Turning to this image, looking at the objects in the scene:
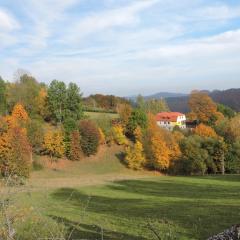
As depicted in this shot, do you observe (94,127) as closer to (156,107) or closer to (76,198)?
(76,198)

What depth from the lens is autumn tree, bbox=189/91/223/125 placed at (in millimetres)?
104231

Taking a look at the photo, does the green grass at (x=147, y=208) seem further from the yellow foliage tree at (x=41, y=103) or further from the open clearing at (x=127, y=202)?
the yellow foliage tree at (x=41, y=103)

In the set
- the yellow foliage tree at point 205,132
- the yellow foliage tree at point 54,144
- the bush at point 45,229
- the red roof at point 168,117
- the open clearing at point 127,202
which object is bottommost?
the open clearing at point 127,202

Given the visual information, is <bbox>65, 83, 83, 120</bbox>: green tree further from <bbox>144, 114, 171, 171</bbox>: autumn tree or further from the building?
the building

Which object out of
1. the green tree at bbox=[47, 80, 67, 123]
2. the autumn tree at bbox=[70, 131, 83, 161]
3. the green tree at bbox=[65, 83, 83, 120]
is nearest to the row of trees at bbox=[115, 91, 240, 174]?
the autumn tree at bbox=[70, 131, 83, 161]

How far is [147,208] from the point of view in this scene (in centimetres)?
3584

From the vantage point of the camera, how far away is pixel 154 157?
78062 mm

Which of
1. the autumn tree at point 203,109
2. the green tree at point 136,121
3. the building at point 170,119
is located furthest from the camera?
the building at point 170,119

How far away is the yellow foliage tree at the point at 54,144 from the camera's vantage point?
77562 mm


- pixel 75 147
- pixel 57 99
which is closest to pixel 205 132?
pixel 75 147

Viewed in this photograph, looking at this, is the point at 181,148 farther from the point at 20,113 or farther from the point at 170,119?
the point at 170,119

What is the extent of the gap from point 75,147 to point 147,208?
1740 inches

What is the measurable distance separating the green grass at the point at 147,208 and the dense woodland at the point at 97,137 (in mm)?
13729

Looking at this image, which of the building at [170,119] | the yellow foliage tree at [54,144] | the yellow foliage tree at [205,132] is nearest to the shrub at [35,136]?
the yellow foliage tree at [54,144]
